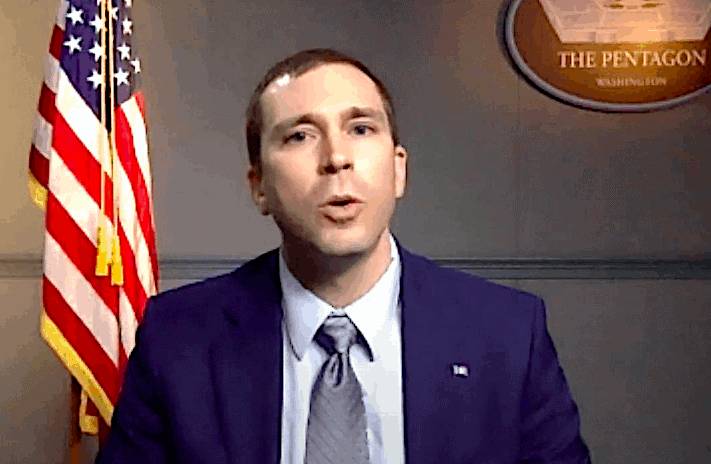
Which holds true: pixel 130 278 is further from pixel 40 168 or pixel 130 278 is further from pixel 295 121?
pixel 295 121

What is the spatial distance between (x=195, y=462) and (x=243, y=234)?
2001 mm

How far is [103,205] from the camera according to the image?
2.50 meters

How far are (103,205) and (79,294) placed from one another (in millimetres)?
215

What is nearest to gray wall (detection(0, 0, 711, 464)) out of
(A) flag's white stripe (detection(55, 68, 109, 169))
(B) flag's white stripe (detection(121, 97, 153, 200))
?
(B) flag's white stripe (detection(121, 97, 153, 200))

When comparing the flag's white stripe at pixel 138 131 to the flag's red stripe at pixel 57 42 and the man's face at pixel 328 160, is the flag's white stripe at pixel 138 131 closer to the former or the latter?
the flag's red stripe at pixel 57 42

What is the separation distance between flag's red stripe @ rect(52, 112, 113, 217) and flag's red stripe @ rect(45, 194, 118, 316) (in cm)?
8

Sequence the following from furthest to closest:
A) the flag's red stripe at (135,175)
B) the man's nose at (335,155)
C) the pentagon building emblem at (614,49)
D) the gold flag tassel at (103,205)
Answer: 1. the pentagon building emblem at (614,49)
2. the flag's red stripe at (135,175)
3. the gold flag tassel at (103,205)
4. the man's nose at (335,155)

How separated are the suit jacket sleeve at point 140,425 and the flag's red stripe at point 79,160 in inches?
46.9

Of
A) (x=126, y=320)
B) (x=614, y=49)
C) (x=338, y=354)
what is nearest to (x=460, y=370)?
(x=338, y=354)

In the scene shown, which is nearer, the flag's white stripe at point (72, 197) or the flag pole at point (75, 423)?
the flag's white stripe at point (72, 197)

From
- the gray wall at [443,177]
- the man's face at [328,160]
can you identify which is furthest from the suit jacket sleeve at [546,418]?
the gray wall at [443,177]

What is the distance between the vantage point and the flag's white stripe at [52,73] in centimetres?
259

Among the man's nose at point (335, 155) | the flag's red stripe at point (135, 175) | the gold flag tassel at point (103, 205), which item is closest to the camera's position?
the man's nose at point (335, 155)

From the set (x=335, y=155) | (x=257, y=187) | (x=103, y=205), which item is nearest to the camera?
(x=335, y=155)
